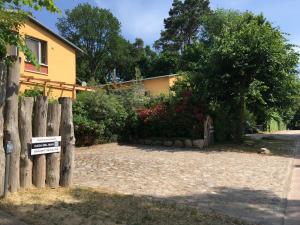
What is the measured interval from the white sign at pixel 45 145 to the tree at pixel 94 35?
5105 cm

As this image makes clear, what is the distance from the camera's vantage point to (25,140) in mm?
7688

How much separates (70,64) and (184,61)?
22.0 metres

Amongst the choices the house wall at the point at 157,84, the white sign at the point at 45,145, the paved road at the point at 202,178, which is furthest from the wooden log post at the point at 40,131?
the house wall at the point at 157,84

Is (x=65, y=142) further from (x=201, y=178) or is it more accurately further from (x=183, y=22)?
(x=183, y=22)

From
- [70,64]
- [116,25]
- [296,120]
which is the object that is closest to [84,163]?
[70,64]

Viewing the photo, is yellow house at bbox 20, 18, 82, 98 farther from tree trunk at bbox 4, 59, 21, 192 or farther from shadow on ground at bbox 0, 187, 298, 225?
shadow on ground at bbox 0, 187, 298, 225

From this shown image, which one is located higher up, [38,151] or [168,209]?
[38,151]

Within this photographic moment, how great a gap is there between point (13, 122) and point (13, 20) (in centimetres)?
182

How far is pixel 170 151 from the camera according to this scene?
57.3ft

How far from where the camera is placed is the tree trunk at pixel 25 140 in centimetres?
766

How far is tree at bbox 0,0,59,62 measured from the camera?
254 inches

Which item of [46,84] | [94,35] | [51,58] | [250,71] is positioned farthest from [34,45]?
[94,35]

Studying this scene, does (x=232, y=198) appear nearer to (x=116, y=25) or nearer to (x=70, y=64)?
(x=70, y=64)

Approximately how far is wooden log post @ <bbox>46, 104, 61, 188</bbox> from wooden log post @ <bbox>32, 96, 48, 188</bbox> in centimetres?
11
